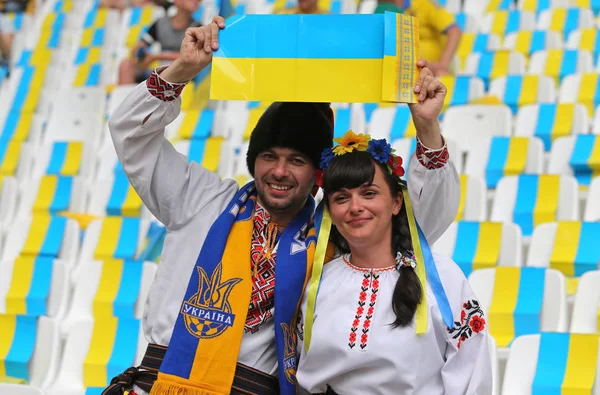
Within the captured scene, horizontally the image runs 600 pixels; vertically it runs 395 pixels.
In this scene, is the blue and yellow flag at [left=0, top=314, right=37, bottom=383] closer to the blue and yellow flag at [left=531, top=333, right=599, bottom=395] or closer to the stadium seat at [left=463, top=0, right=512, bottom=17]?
the blue and yellow flag at [left=531, top=333, right=599, bottom=395]

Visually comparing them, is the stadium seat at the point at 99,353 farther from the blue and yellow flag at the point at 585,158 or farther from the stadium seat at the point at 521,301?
the blue and yellow flag at the point at 585,158

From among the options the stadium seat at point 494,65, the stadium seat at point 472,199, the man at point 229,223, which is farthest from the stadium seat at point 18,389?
the stadium seat at point 494,65

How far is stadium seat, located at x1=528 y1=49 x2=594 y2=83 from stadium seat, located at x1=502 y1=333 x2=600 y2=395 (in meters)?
3.75

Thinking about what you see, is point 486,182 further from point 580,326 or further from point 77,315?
point 77,315

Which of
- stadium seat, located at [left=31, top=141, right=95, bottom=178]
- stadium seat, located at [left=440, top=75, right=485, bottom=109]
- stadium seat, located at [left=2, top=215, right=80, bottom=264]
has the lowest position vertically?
stadium seat, located at [left=2, top=215, right=80, bottom=264]

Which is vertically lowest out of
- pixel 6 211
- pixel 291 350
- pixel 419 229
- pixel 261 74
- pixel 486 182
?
pixel 291 350

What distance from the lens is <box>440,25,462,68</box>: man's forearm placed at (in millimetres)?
6512

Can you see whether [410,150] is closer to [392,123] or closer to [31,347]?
[392,123]

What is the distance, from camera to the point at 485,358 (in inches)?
93.5

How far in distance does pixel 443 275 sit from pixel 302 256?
379mm

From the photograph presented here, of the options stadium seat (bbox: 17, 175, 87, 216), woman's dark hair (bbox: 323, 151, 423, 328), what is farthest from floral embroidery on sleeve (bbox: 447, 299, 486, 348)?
stadium seat (bbox: 17, 175, 87, 216)

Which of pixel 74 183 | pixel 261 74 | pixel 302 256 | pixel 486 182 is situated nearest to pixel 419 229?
pixel 302 256

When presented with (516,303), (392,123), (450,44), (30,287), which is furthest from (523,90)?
(30,287)

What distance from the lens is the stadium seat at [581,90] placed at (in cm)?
614
